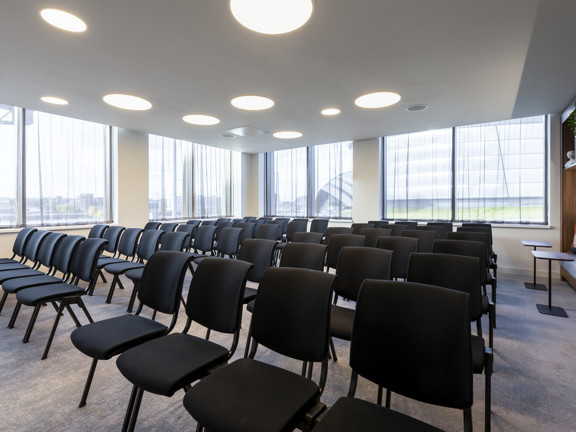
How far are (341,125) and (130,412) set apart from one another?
5766 mm

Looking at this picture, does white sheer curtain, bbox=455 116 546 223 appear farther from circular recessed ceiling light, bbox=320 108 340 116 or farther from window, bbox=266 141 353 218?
circular recessed ceiling light, bbox=320 108 340 116

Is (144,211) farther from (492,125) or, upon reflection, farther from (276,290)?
(492,125)

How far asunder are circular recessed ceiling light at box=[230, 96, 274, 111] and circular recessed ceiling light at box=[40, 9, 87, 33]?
2.16 m

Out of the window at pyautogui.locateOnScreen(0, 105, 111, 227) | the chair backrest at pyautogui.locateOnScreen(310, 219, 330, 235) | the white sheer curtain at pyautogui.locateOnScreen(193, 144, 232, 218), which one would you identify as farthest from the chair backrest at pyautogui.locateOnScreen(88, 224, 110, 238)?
the chair backrest at pyautogui.locateOnScreen(310, 219, 330, 235)

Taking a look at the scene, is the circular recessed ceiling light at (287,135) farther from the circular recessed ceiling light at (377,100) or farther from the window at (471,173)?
the window at (471,173)

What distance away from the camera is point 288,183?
9.24 meters

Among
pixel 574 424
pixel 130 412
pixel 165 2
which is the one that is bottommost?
pixel 574 424

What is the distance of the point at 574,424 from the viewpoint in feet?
5.83

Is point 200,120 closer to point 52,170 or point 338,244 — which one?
point 52,170

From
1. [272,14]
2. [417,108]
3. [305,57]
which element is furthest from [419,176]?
[272,14]

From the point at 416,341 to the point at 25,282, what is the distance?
358cm

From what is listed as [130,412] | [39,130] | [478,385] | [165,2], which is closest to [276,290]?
[130,412]

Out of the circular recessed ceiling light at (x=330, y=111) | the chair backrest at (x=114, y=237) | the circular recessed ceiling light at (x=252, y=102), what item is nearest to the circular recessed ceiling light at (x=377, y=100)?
the circular recessed ceiling light at (x=330, y=111)

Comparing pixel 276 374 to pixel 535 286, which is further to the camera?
pixel 535 286
